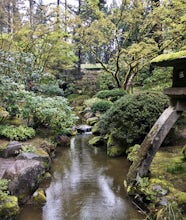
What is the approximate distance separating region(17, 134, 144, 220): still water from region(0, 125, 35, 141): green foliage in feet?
4.21

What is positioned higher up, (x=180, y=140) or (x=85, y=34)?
(x=85, y=34)

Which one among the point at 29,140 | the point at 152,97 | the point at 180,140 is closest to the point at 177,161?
the point at 180,140

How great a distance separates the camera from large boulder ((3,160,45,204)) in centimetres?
504

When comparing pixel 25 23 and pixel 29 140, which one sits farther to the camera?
pixel 25 23

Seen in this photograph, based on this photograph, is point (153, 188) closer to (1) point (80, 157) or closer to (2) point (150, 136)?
(2) point (150, 136)

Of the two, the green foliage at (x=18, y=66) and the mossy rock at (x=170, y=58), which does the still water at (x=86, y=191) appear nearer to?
the mossy rock at (x=170, y=58)

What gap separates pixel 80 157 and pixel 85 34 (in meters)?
8.43

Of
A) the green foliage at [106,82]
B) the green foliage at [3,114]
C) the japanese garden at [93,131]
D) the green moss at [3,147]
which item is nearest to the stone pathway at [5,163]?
the japanese garden at [93,131]

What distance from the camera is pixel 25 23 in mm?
14375

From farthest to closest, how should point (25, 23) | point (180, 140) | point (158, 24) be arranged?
point (25, 23) < point (158, 24) < point (180, 140)

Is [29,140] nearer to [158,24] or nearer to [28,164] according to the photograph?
[28,164]

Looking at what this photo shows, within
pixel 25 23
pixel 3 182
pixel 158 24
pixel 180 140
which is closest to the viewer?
pixel 3 182

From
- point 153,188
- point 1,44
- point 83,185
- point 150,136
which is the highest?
point 1,44

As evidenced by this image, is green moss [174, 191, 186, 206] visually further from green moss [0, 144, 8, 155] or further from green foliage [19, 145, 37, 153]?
green moss [0, 144, 8, 155]
